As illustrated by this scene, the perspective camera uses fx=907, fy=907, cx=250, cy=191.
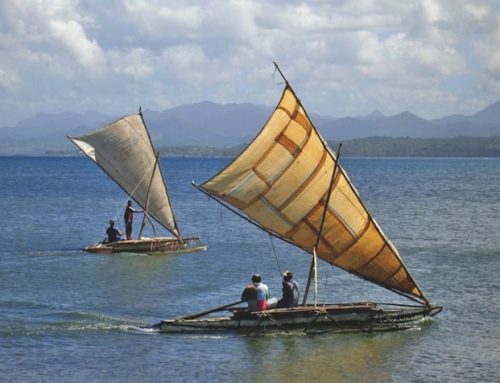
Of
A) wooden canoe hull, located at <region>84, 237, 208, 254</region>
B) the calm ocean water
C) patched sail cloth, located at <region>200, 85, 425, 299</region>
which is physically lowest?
the calm ocean water

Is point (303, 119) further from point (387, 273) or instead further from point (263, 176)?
point (387, 273)

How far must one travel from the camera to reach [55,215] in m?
91.2

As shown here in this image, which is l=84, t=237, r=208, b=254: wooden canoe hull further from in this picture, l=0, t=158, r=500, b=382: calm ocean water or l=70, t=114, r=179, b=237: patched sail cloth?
l=70, t=114, r=179, b=237: patched sail cloth

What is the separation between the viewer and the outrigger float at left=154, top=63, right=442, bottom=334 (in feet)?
116

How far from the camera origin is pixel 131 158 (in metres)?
58.8

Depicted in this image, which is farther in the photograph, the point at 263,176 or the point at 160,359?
the point at 263,176

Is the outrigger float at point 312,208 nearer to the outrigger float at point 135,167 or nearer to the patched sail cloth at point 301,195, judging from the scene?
the patched sail cloth at point 301,195

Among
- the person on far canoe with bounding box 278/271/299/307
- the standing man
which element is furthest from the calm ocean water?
the person on far canoe with bounding box 278/271/299/307

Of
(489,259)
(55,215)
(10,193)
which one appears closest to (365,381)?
(489,259)

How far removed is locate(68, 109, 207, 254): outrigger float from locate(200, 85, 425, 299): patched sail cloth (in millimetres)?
21306

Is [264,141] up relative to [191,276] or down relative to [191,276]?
up

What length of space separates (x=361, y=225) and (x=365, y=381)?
852 centimetres

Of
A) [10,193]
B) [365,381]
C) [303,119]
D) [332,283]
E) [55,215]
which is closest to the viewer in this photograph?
[365,381]

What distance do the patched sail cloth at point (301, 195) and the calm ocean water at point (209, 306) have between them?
11.9 ft
